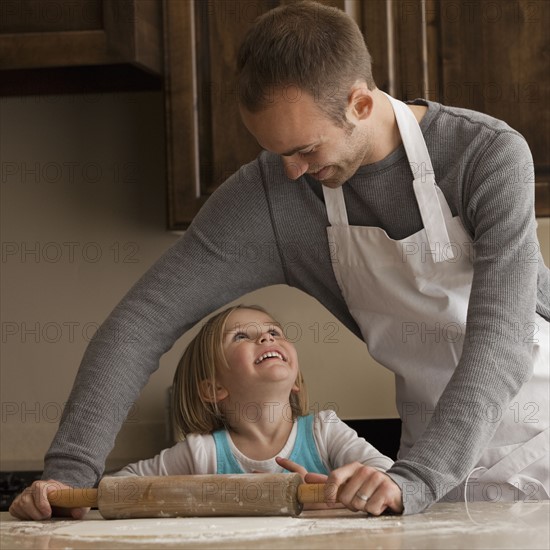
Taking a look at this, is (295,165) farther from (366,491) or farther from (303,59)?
(366,491)

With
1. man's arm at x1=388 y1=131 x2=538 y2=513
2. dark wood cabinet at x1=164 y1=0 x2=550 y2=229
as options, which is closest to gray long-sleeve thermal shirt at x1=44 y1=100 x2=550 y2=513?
man's arm at x1=388 y1=131 x2=538 y2=513

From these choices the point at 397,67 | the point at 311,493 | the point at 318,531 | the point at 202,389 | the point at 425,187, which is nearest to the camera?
the point at 318,531

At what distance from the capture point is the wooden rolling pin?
3.60ft

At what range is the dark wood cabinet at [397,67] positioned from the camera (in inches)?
76.5

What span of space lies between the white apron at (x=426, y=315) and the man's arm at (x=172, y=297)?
12 centimetres

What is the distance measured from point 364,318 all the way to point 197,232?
0.28 meters

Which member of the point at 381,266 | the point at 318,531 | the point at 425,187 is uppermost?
the point at 425,187

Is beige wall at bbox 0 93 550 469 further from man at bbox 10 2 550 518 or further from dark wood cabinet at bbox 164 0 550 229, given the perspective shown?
man at bbox 10 2 550 518

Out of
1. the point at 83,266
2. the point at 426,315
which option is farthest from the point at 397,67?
the point at 83,266

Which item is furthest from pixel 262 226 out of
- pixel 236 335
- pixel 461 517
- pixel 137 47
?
pixel 137 47

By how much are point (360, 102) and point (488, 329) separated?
37 centimetres

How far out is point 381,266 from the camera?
55.9 inches

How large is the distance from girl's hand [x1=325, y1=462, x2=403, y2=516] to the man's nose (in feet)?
1.38

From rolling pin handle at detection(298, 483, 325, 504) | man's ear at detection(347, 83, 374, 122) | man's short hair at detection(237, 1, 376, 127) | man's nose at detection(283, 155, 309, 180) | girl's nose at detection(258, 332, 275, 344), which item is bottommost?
girl's nose at detection(258, 332, 275, 344)
